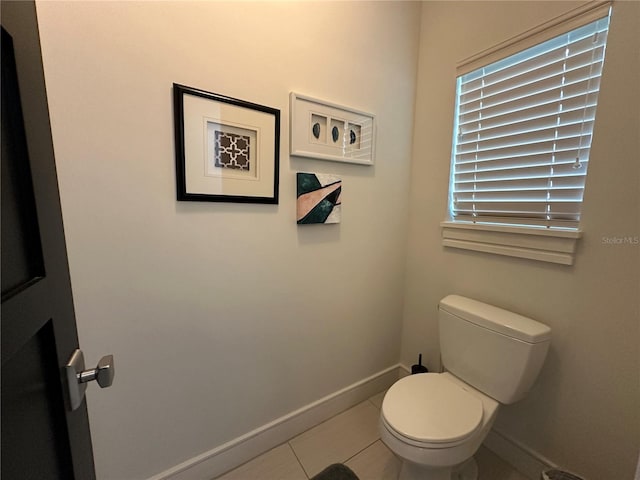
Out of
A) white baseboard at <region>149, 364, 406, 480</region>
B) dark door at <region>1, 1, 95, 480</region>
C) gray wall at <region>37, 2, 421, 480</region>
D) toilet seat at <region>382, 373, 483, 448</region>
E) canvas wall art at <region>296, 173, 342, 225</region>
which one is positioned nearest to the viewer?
dark door at <region>1, 1, 95, 480</region>

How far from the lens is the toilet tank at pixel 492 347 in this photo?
3.56 ft

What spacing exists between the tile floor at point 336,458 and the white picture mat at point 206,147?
129 centimetres

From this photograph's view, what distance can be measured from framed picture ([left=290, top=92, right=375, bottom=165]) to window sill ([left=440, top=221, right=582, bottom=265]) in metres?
0.62

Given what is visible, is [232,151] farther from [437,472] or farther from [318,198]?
[437,472]

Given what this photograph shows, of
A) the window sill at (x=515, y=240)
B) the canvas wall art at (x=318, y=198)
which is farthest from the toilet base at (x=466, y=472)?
the canvas wall art at (x=318, y=198)

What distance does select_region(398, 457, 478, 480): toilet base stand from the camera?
1072mm

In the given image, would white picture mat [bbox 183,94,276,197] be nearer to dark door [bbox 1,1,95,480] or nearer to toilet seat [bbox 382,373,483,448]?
dark door [bbox 1,1,95,480]

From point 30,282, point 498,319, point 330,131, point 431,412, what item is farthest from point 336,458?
point 330,131

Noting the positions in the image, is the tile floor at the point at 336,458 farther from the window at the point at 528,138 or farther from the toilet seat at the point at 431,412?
the window at the point at 528,138

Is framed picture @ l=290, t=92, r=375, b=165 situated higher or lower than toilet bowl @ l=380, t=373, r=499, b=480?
higher

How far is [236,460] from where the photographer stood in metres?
1.27

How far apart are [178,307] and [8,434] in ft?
2.40

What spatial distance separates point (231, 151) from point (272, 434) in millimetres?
1385

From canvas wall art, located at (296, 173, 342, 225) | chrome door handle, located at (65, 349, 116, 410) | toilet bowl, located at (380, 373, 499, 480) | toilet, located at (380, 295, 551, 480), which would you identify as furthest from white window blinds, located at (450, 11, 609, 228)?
chrome door handle, located at (65, 349, 116, 410)
